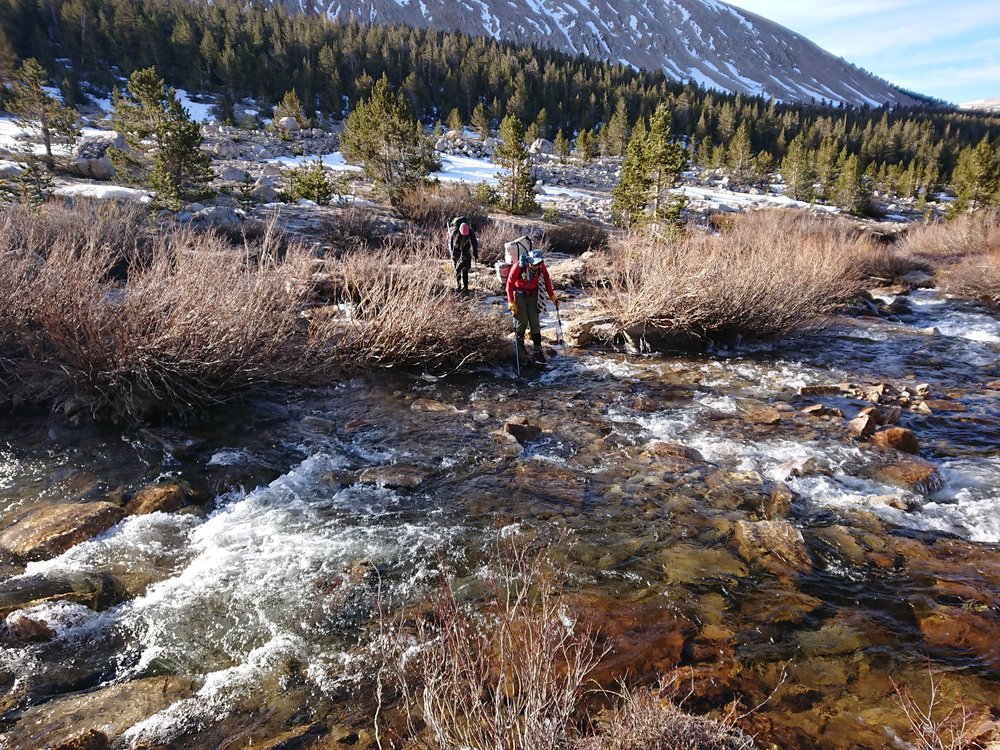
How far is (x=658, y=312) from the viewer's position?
32.5 ft

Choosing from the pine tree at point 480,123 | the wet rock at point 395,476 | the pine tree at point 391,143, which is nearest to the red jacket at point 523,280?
the wet rock at point 395,476

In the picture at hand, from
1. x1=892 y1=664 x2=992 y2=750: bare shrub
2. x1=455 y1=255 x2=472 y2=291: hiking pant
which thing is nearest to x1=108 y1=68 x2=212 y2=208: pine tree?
x1=455 y1=255 x2=472 y2=291: hiking pant

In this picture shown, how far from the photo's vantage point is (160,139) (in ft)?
53.8

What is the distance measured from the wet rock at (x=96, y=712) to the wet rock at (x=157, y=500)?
2.02m

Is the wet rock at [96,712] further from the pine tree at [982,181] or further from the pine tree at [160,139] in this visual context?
the pine tree at [982,181]

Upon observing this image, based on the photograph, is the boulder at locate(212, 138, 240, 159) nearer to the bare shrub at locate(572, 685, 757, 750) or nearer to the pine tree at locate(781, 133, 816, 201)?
the bare shrub at locate(572, 685, 757, 750)

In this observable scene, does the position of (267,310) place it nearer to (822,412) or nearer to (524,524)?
(524,524)

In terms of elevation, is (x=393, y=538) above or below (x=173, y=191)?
below

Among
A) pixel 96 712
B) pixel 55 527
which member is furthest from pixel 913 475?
pixel 55 527

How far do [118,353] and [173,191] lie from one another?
12268 mm

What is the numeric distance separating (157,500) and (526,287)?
5783mm

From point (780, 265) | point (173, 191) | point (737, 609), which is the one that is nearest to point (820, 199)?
point (780, 265)

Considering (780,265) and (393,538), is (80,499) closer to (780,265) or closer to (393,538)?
(393,538)

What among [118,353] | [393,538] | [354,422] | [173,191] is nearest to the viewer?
[393,538]
